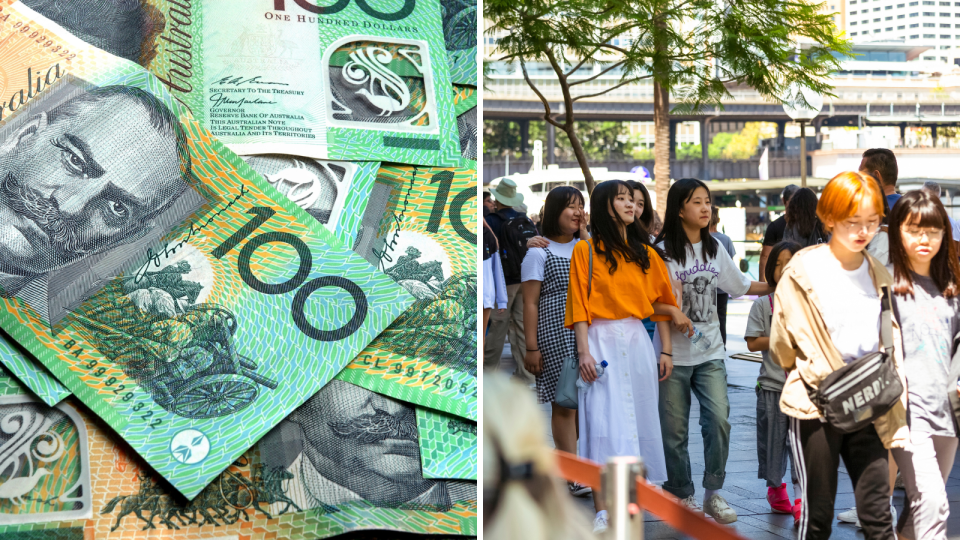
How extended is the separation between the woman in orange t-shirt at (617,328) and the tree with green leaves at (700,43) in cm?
97

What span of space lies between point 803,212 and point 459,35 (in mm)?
3193

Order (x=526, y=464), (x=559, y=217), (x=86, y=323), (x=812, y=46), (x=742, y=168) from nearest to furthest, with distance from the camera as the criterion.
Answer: (x=526, y=464) → (x=86, y=323) → (x=559, y=217) → (x=812, y=46) → (x=742, y=168)

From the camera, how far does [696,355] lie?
3322mm

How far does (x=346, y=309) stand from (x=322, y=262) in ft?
0.33

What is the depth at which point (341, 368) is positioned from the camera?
1643 mm

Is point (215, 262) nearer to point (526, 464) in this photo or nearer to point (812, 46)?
point (526, 464)

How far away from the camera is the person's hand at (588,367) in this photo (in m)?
2.66

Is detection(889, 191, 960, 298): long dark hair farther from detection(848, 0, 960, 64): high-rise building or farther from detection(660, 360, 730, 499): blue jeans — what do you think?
detection(660, 360, 730, 499): blue jeans

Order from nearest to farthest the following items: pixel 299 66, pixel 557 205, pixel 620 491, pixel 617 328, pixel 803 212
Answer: pixel 620 491, pixel 299 66, pixel 617 328, pixel 557 205, pixel 803 212

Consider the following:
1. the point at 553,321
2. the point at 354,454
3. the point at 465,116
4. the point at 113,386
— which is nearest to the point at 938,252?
the point at 553,321

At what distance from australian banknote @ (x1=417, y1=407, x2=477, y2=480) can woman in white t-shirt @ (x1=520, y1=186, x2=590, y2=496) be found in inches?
32.2

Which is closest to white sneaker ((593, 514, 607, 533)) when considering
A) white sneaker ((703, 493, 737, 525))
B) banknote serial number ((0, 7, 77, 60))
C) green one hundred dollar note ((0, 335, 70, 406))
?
green one hundred dollar note ((0, 335, 70, 406))

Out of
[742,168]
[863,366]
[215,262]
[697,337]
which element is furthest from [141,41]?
[742,168]
